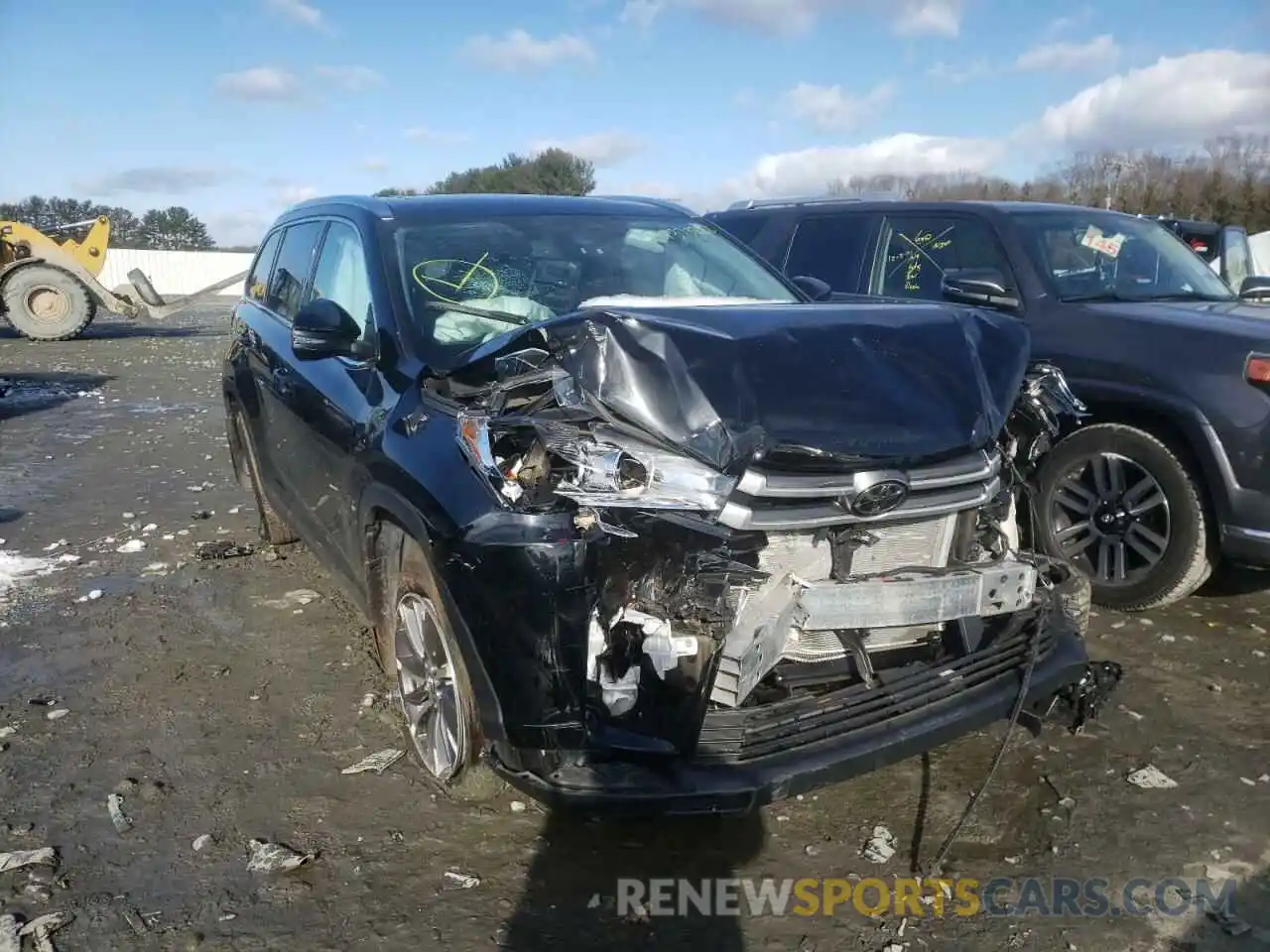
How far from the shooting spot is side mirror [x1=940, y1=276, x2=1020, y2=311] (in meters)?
5.11

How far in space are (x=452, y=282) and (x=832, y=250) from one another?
10.9 feet

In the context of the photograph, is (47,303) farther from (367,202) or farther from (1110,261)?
(1110,261)

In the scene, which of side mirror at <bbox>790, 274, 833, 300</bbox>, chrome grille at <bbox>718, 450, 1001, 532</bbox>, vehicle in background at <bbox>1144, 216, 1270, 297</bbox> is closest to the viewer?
chrome grille at <bbox>718, 450, 1001, 532</bbox>

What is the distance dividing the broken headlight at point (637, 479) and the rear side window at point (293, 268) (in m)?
2.60

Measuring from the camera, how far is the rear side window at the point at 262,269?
5465 mm

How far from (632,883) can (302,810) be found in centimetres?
112

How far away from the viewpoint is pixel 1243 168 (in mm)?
34875

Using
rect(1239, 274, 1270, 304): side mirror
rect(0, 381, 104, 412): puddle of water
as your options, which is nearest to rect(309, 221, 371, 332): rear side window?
rect(1239, 274, 1270, 304): side mirror

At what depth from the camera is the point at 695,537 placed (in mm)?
2533

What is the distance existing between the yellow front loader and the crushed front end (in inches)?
665

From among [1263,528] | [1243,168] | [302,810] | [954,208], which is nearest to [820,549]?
[302,810]

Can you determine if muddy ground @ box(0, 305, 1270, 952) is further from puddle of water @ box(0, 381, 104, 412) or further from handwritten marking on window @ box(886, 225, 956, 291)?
puddle of water @ box(0, 381, 104, 412)

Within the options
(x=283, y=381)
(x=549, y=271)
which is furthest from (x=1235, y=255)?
(x=283, y=381)

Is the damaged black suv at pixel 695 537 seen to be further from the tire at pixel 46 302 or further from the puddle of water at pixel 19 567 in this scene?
the tire at pixel 46 302
